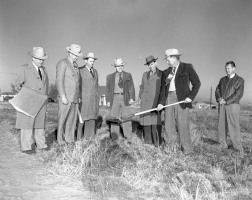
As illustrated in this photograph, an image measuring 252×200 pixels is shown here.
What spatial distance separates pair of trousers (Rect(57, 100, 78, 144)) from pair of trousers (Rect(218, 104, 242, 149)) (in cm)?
353

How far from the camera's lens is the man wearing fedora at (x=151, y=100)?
6.86m

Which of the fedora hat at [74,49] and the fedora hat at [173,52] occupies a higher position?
the fedora hat at [74,49]

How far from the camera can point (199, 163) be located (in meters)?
5.01

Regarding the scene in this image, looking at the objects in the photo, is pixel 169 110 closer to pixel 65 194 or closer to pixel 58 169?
pixel 58 169

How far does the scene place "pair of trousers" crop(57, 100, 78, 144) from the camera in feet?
19.8

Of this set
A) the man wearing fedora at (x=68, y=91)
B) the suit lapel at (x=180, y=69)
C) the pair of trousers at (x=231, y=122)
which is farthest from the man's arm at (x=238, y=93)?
the man wearing fedora at (x=68, y=91)

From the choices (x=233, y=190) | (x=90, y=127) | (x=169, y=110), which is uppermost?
(x=169, y=110)

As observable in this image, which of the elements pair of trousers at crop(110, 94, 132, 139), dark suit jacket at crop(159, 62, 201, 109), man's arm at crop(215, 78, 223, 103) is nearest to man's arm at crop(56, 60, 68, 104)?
pair of trousers at crop(110, 94, 132, 139)

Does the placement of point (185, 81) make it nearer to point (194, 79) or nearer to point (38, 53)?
point (194, 79)

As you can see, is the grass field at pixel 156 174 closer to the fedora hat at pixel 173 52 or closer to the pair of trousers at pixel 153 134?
the pair of trousers at pixel 153 134

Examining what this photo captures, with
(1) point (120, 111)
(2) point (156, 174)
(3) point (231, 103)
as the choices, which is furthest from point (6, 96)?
(2) point (156, 174)

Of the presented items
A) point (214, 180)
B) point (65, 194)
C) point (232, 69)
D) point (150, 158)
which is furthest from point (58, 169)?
point (232, 69)

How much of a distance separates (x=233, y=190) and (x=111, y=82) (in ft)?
15.2

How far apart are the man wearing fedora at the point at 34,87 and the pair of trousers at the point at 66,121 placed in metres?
0.35
